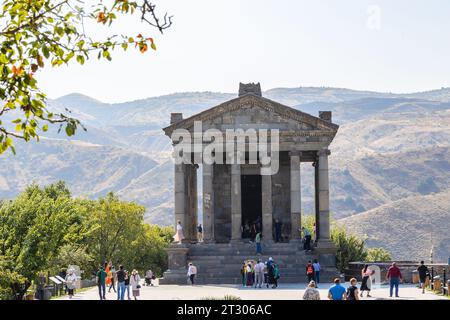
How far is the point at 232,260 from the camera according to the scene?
51938 millimetres

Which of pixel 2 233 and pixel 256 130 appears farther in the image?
pixel 256 130

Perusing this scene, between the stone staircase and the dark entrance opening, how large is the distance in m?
6.60

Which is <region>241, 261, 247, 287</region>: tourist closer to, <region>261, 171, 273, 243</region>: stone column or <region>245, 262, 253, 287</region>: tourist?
<region>245, 262, 253, 287</region>: tourist

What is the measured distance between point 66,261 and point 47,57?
54.2 meters

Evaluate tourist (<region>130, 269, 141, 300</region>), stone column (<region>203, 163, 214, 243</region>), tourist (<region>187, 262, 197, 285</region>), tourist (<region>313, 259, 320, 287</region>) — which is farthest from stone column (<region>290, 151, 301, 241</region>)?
tourist (<region>130, 269, 141, 300</region>)

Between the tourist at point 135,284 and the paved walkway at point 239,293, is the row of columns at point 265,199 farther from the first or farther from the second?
the tourist at point 135,284

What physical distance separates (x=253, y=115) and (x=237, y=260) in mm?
8874

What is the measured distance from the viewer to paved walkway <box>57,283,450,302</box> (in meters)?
38.9

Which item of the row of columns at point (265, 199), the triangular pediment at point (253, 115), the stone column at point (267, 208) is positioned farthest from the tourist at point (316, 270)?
the triangular pediment at point (253, 115)

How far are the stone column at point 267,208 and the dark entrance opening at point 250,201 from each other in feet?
18.1

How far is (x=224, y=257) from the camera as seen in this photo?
52188 mm

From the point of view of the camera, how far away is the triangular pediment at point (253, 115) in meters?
54.5

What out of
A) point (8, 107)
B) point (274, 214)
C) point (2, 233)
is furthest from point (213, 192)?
point (8, 107)
